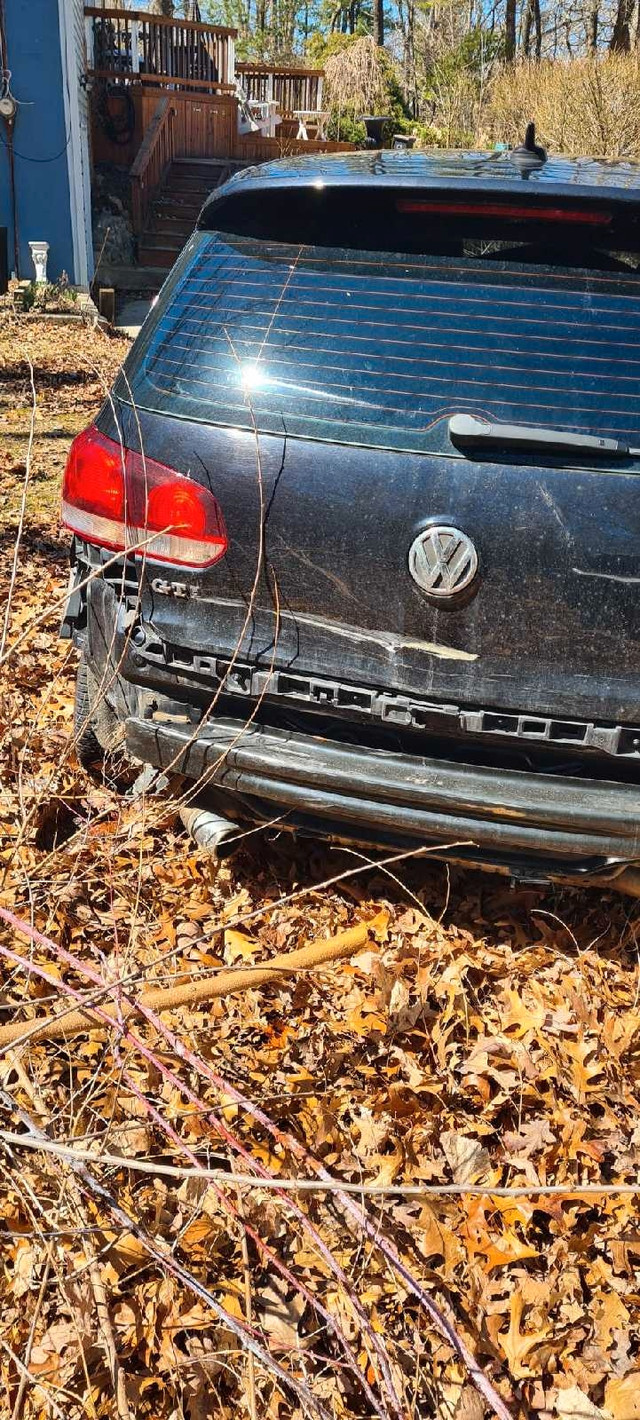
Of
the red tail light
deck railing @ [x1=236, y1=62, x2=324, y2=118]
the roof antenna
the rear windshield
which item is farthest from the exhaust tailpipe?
deck railing @ [x1=236, y1=62, x2=324, y2=118]

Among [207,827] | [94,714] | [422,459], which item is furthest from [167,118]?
[422,459]

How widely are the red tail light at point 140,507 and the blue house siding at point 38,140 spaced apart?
13.1 meters

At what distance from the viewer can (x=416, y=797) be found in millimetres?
2455

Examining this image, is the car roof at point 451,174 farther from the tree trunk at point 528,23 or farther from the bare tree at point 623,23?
the tree trunk at point 528,23

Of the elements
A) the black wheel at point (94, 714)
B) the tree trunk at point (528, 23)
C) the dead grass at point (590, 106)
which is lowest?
the black wheel at point (94, 714)

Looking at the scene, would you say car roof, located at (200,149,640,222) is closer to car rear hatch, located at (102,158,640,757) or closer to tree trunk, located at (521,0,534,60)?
car rear hatch, located at (102,158,640,757)

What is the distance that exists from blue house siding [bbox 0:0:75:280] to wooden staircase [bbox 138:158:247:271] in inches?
144

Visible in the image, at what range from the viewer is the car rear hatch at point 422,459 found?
7.68 feet

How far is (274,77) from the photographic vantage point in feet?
82.7

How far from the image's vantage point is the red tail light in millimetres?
2529

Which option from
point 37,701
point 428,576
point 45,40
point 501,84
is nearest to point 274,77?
point 501,84

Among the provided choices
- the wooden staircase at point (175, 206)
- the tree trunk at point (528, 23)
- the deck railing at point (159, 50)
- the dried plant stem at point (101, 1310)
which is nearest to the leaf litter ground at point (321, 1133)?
the dried plant stem at point (101, 1310)

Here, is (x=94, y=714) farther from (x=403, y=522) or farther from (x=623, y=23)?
(x=623, y=23)

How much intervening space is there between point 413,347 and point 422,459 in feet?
1.02
